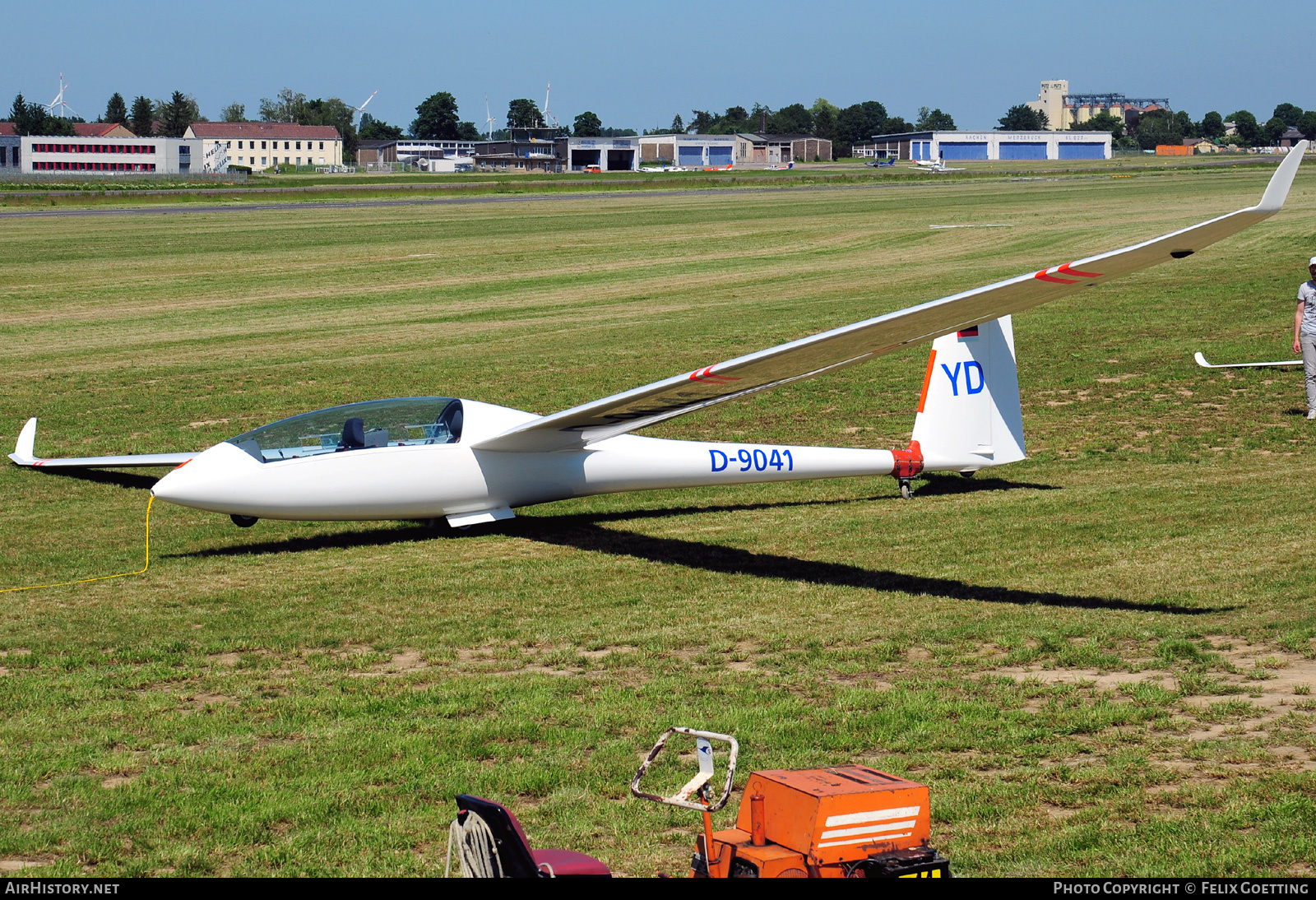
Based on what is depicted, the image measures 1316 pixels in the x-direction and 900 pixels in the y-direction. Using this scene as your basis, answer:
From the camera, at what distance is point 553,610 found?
10844mm

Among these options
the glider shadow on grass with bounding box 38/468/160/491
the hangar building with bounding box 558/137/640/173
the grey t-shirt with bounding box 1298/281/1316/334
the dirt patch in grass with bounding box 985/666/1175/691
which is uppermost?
the hangar building with bounding box 558/137/640/173

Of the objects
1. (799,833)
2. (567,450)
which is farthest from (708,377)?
(799,833)

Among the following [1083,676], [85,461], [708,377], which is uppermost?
[708,377]

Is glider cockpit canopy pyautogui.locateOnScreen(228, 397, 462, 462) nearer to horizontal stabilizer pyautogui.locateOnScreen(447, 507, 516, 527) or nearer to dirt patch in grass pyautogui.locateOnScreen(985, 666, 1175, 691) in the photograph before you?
horizontal stabilizer pyautogui.locateOnScreen(447, 507, 516, 527)

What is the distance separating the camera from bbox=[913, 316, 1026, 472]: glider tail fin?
48.5ft

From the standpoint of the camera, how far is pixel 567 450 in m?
14.0

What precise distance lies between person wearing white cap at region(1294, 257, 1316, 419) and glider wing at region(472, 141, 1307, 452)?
8501mm

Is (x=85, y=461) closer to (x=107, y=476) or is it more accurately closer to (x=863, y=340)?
(x=107, y=476)

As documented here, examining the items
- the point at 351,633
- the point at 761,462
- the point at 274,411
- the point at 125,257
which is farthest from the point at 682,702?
the point at 125,257

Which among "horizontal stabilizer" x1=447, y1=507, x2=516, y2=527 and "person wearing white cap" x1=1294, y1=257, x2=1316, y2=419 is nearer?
"horizontal stabilizer" x1=447, y1=507, x2=516, y2=527

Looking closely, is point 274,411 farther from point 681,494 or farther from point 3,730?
point 3,730

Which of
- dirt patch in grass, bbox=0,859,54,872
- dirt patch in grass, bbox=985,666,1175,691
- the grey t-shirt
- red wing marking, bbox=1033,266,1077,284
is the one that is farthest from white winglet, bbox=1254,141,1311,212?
the grey t-shirt

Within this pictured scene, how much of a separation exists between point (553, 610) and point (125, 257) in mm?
39874

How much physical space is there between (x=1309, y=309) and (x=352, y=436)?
45.1 feet
